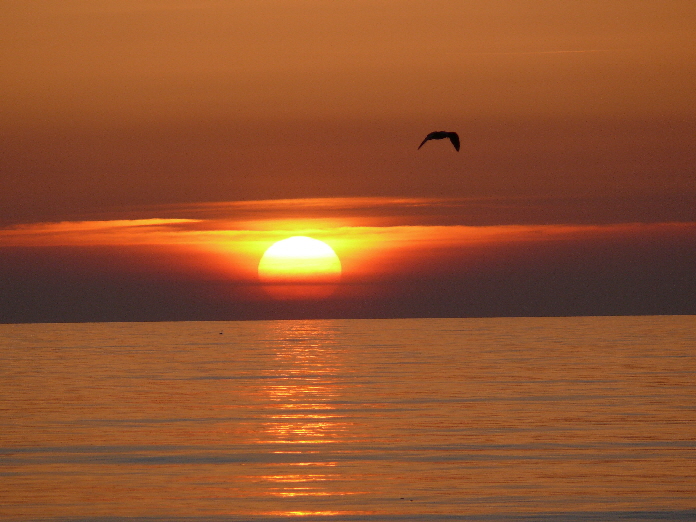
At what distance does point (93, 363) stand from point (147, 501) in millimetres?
53638

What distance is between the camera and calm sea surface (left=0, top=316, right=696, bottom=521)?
22.8 metres

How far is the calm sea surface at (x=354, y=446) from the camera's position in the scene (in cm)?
2275

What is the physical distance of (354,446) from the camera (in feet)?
100

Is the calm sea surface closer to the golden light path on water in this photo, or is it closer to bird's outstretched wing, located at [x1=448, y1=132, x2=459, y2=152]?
the golden light path on water

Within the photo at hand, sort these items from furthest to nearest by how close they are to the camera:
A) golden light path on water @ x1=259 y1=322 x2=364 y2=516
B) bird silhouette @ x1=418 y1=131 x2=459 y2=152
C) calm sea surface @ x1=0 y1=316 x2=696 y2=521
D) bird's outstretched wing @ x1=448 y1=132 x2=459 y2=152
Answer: bird's outstretched wing @ x1=448 y1=132 x2=459 y2=152 → bird silhouette @ x1=418 y1=131 x2=459 y2=152 → golden light path on water @ x1=259 y1=322 x2=364 y2=516 → calm sea surface @ x1=0 y1=316 x2=696 y2=521

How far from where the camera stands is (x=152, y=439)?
3266cm

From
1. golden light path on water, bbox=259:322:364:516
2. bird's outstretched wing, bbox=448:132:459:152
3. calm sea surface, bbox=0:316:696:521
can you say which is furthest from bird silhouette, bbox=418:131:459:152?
golden light path on water, bbox=259:322:364:516

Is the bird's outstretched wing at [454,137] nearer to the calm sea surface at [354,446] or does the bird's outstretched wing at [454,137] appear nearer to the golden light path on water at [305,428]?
the calm sea surface at [354,446]

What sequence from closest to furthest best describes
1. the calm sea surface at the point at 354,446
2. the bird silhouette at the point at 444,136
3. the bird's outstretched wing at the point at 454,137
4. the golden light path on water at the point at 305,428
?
the calm sea surface at the point at 354,446 → the golden light path on water at the point at 305,428 → the bird silhouette at the point at 444,136 → the bird's outstretched wing at the point at 454,137

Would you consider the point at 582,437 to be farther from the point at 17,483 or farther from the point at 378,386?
the point at 378,386

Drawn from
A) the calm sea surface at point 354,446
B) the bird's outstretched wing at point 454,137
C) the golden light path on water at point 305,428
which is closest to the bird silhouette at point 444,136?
the bird's outstretched wing at point 454,137

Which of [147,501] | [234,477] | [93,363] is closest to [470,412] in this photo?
[234,477]

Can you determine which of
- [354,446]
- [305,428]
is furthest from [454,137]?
[354,446]

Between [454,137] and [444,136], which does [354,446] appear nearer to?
[444,136]
